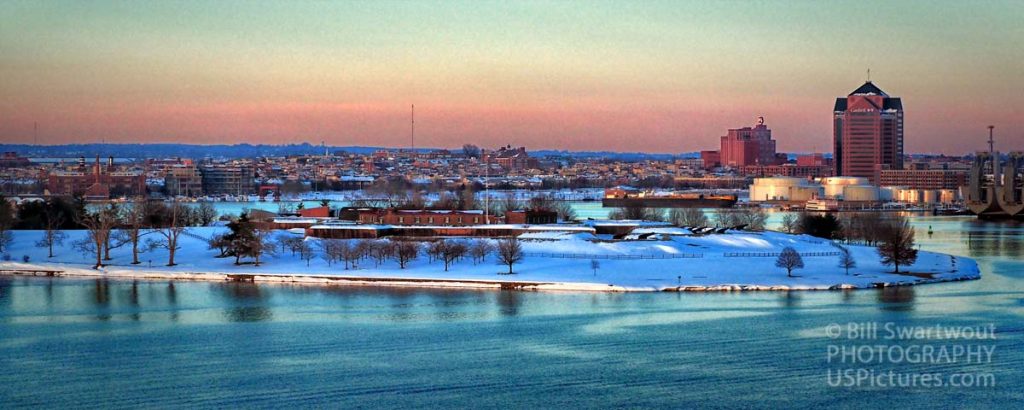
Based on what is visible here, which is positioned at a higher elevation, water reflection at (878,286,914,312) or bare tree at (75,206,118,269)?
bare tree at (75,206,118,269)

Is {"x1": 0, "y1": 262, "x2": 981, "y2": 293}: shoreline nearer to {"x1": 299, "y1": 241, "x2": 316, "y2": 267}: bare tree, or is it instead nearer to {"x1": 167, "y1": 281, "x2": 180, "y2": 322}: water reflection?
Result: {"x1": 167, "y1": 281, "x2": 180, "y2": 322}: water reflection

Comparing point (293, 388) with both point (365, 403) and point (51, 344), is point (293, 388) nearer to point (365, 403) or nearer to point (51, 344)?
point (365, 403)

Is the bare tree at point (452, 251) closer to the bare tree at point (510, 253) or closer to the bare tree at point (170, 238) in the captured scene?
the bare tree at point (510, 253)

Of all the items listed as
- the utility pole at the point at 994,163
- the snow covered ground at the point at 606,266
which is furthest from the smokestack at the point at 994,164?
the snow covered ground at the point at 606,266

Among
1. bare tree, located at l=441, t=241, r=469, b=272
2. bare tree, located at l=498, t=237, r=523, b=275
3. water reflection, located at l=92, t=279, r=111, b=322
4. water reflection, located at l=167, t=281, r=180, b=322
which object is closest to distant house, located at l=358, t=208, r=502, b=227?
bare tree, located at l=441, t=241, r=469, b=272

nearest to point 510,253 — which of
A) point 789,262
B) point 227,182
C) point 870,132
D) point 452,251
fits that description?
point 452,251

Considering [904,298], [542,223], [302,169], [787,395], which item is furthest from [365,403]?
[302,169]
